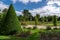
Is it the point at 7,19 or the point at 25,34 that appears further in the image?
the point at 7,19

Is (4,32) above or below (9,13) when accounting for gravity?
below

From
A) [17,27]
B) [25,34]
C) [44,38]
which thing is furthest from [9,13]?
[44,38]

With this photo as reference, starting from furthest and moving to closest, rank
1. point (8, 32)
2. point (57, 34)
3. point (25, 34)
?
1. point (8, 32)
2. point (25, 34)
3. point (57, 34)

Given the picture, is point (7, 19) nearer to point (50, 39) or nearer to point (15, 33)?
point (15, 33)

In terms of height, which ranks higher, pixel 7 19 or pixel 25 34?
pixel 7 19

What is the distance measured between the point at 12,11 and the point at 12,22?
1043 mm

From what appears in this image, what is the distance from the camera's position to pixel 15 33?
1834 centimetres

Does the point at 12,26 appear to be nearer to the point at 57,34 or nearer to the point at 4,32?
the point at 4,32

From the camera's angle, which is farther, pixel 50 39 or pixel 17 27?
pixel 17 27

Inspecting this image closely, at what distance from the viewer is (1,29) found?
1848 cm

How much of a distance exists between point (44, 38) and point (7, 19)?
7429 mm

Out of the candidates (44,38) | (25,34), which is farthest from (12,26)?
(44,38)

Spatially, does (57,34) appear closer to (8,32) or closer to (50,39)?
(50,39)

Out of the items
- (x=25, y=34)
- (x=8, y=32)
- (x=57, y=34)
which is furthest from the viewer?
(x=8, y=32)
